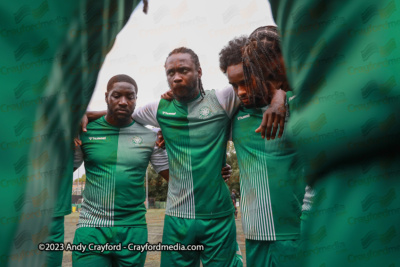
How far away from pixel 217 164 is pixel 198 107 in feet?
0.96

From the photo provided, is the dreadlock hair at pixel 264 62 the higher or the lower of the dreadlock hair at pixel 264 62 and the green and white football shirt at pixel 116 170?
the higher

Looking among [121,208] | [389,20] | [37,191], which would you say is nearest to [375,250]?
[389,20]

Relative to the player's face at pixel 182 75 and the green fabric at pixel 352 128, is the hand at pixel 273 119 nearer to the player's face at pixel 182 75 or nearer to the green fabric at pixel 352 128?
the player's face at pixel 182 75

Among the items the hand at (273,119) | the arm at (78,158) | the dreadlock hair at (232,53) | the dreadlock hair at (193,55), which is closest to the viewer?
the hand at (273,119)

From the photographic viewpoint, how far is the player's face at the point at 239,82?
4.50 ft

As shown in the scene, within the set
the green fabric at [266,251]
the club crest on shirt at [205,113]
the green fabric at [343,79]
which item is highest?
the club crest on shirt at [205,113]

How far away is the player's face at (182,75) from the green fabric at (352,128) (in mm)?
1408

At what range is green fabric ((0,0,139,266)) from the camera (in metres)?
0.23

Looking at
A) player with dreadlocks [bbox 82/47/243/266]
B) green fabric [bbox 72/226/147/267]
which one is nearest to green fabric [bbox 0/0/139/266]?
player with dreadlocks [bbox 82/47/243/266]

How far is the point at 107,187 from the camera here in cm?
166

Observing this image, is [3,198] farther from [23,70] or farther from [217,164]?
[217,164]

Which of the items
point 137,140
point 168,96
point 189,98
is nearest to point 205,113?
point 189,98

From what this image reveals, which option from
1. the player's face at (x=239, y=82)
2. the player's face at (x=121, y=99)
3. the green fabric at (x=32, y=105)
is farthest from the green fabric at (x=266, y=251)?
the green fabric at (x=32, y=105)

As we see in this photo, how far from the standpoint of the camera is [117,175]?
5.52 ft
